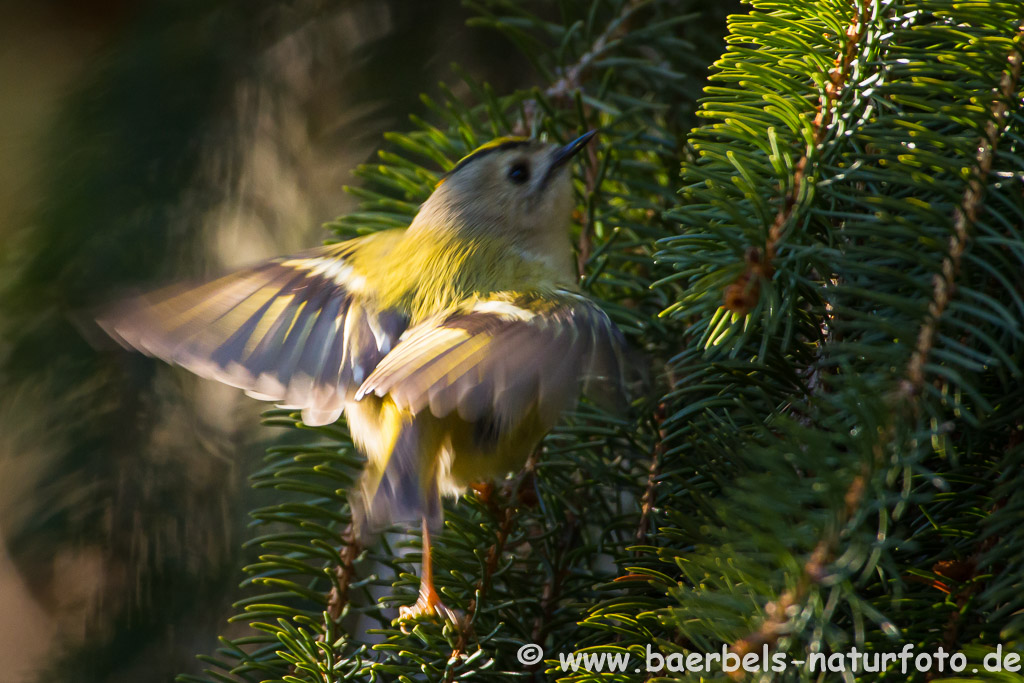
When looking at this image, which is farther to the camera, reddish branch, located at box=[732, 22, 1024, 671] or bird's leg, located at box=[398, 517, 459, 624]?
bird's leg, located at box=[398, 517, 459, 624]

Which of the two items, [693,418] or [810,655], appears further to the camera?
[693,418]

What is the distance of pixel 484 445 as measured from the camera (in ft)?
3.12

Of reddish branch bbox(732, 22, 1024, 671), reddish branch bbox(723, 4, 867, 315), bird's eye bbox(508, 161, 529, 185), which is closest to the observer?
reddish branch bbox(732, 22, 1024, 671)

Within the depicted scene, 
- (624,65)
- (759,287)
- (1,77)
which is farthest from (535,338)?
(1,77)

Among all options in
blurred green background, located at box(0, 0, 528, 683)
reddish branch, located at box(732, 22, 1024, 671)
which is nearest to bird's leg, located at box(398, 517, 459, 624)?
reddish branch, located at box(732, 22, 1024, 671)

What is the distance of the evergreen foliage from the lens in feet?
1.82

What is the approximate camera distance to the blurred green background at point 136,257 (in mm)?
1192

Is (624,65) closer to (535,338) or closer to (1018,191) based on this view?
(535,338)

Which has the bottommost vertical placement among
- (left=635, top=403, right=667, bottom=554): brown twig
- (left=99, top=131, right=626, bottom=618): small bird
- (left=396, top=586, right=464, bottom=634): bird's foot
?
(left=396, top=586, right=464, bottom=634): bird's foot

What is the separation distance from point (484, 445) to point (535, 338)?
0.16 meters

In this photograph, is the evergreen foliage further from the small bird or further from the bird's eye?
the bird's eye

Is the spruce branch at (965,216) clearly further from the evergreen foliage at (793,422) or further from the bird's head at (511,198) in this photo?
the bird's head at (511,198)

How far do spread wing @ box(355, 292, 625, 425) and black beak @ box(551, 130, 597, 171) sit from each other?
202 mm

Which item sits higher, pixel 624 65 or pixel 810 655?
pixel 624 65
